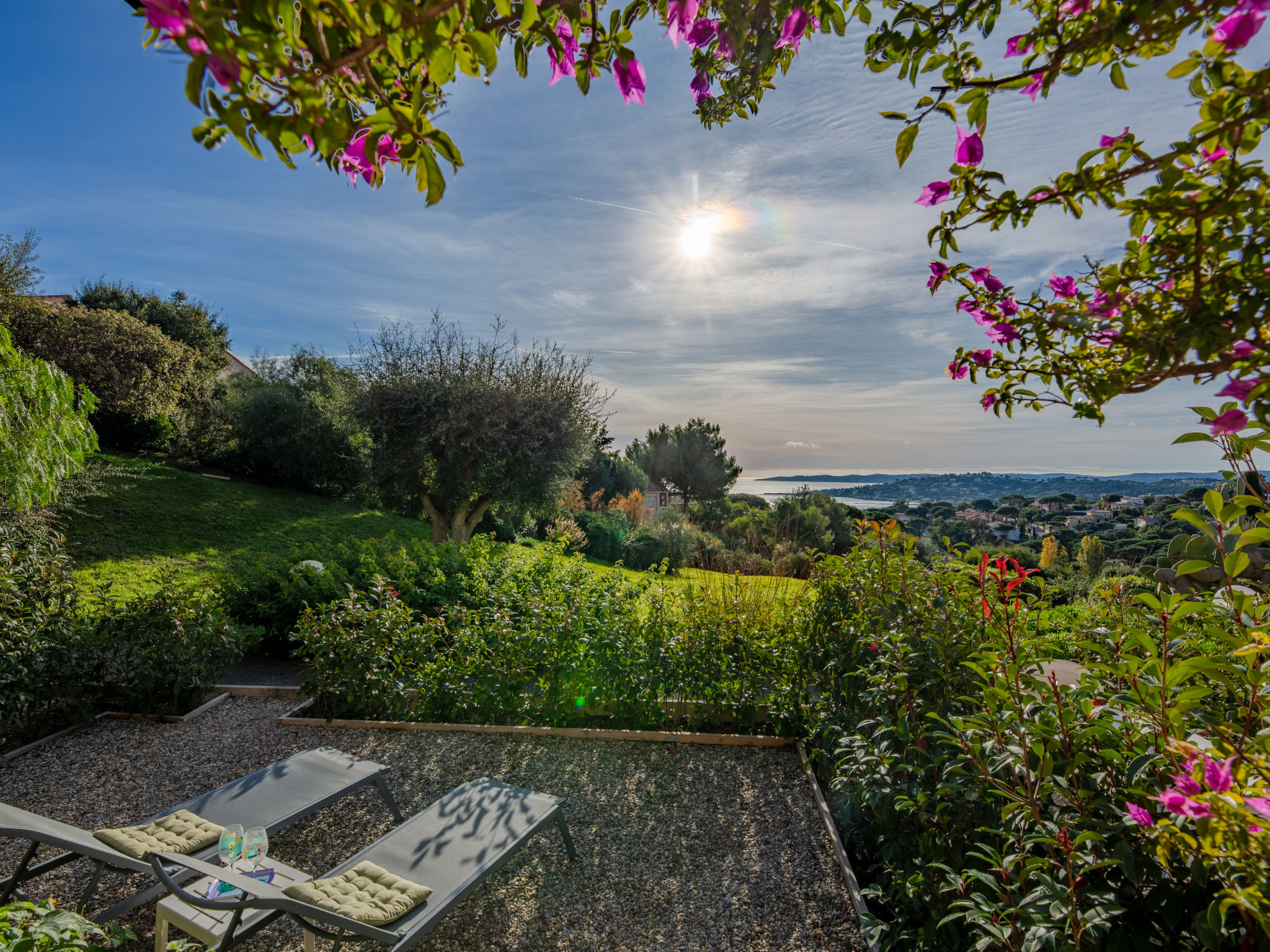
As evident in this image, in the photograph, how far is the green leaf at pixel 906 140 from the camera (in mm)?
1172

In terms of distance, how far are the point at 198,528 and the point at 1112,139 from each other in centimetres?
1249

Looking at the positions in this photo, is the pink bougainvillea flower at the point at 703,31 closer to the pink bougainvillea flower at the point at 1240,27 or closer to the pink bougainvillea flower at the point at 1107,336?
the pink bougainvillea flower at the point at 1240,27

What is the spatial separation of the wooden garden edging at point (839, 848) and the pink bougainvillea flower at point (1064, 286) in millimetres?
2006

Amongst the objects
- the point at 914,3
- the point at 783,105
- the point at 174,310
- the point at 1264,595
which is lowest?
the point at 1264,595

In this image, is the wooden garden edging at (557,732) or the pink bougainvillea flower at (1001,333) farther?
the wooden garden edging at (557,732)

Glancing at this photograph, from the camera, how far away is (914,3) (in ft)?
4.27

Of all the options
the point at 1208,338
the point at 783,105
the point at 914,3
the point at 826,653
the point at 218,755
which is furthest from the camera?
the point at 218,755

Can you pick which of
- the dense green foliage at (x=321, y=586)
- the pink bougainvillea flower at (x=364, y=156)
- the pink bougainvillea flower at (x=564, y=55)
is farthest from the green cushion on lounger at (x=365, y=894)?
the dense green foliage at (x=321, y=586)

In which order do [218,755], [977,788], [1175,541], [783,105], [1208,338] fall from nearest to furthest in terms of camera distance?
1. [1208,338]
2. [977,788]
3. [783,105]
4. [218,755]
5. [1175,541]

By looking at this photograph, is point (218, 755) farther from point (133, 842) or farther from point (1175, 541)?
point (1175, 541)

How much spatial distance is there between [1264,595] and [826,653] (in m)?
2.28

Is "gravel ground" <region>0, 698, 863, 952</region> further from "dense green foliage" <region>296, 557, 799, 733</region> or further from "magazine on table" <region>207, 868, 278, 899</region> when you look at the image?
"magazine on table" <region>207, 868, 278, 899</region>

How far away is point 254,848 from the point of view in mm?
2113

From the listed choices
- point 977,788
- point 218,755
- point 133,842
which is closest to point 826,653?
point 977,788
